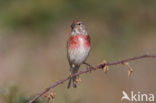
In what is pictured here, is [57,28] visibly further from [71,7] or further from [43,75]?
[43,75]

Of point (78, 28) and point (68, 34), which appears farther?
point (68, 34)

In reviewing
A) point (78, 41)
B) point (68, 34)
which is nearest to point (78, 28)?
point (78, 41)

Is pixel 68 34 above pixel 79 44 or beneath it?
beneath

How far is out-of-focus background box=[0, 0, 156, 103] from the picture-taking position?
5.41 meters

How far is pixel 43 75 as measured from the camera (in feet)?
18.0

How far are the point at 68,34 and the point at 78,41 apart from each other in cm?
282

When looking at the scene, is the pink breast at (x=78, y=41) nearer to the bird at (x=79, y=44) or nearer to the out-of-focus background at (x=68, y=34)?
the bird at (x=79, y=44)

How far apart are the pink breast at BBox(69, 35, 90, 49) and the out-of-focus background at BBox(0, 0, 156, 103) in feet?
6.89

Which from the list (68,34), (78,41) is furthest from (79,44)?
(68,34)

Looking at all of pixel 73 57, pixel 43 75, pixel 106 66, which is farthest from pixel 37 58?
pixel 106 66

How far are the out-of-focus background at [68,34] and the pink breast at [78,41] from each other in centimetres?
210

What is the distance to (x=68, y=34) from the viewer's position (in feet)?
19.2

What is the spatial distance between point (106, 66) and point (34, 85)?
356 centimetres

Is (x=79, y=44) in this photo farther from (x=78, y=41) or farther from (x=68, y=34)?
(x=68, y=34)
